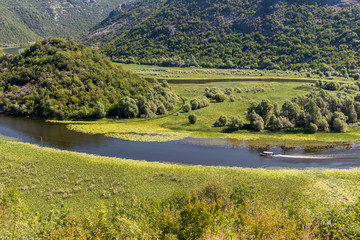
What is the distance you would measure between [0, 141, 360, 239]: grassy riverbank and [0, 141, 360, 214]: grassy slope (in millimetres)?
157

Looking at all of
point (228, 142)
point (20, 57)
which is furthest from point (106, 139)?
point (20, 57)

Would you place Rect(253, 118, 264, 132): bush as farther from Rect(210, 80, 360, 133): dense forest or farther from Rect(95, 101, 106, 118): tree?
Rect(95, 101, 106, 118): tree

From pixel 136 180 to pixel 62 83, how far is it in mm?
66722

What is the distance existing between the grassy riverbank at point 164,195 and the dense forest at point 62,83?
28610mm

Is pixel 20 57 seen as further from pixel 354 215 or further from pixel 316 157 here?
pixel 354 215

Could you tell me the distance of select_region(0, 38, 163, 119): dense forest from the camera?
92688 millimetres

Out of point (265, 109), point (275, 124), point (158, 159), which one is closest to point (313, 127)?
point (275, 124)

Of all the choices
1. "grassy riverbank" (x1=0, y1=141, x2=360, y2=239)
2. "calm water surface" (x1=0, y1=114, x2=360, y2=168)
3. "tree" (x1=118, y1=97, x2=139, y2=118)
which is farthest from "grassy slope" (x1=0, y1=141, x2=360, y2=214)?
"tree" (x1=118, y1=97, x2=139, y2=118)

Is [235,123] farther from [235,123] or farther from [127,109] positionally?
[127,109]

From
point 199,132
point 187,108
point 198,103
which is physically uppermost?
point 198,103

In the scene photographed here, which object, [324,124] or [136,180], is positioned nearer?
[136,180]

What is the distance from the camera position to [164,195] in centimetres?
4506

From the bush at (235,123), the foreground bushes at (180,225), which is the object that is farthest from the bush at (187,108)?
the foreground bushes at (180,225)

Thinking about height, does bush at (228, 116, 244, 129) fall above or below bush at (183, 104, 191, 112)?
below
